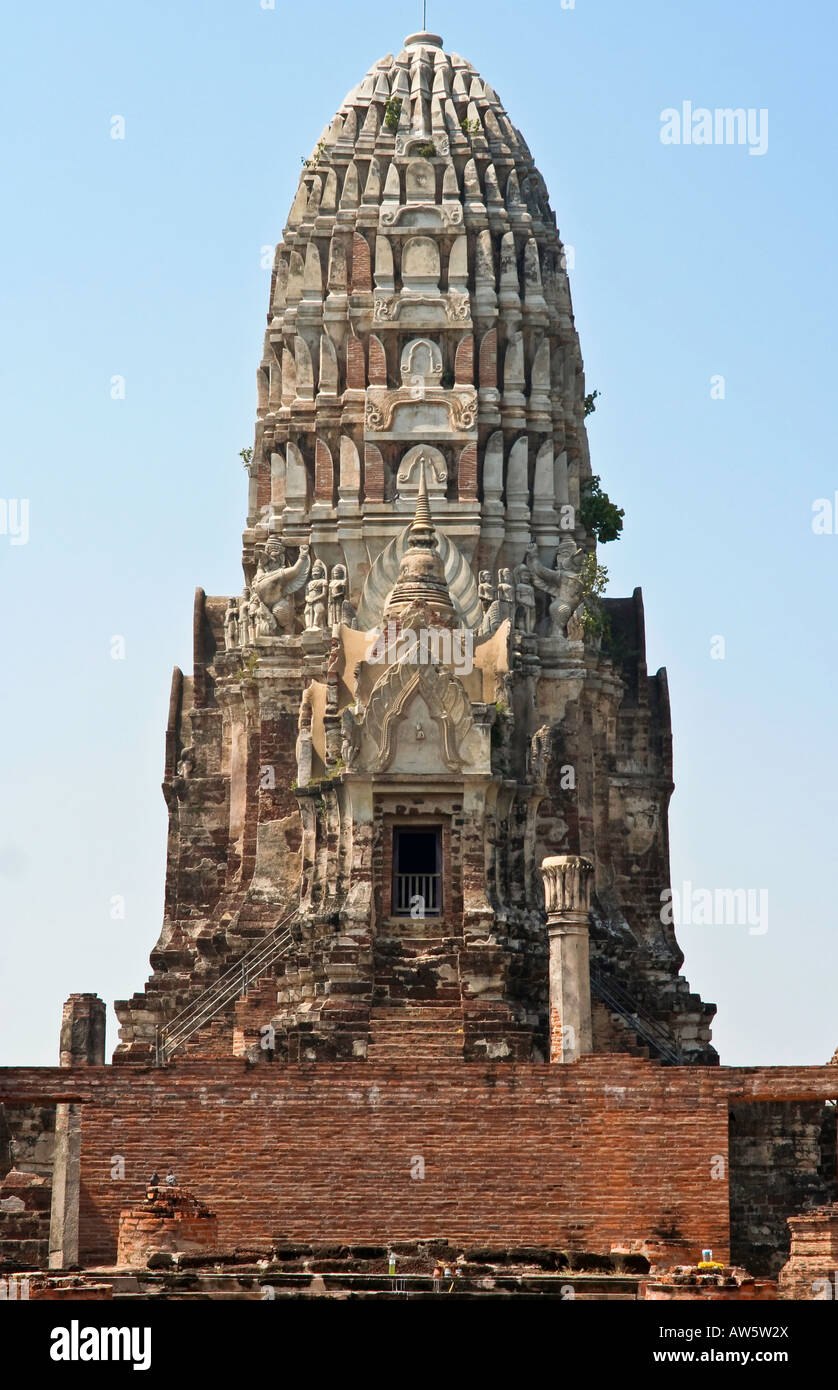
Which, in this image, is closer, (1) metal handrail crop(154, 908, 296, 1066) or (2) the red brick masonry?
(2) the red brick masonry

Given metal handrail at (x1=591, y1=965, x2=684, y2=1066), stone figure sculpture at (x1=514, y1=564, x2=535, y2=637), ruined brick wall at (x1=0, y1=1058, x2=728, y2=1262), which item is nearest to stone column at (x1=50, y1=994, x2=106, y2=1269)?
ruined brick wall at (x1=0, y1=1058, x2=728, y2=1262)

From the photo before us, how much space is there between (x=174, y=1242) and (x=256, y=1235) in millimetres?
2904

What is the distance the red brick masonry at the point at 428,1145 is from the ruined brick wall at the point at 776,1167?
697 mm

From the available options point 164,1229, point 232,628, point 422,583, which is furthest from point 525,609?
point 164,1229

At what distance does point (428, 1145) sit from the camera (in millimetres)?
48531

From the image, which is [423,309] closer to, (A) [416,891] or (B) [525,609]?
(B) [525,609]

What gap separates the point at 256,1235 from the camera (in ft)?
158

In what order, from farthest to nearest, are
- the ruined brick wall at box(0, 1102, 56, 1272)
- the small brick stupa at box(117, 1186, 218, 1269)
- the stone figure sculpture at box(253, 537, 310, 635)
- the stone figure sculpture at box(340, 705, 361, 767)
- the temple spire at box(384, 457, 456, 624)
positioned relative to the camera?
the stone figure sculpture at box(253, 537, 310, 635), the temple spire at box(384, 457, 456, 624), the stone figure sculpture at box(340, 705, 361, 767), the ruined brick wall at box(0, 1102, 56, 1272), the small brick stupa at box(117, 1186, 218, 1269)

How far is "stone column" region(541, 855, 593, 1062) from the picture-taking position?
167 ft

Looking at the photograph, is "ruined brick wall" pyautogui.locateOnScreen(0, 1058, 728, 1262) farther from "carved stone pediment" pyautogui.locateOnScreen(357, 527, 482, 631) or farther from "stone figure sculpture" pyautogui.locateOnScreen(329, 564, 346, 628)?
"stone figure sculpture" pyautogui.locateOnScreen(329, 564, 346, 628)

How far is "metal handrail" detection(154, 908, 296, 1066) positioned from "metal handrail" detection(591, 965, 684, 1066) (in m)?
5.75
